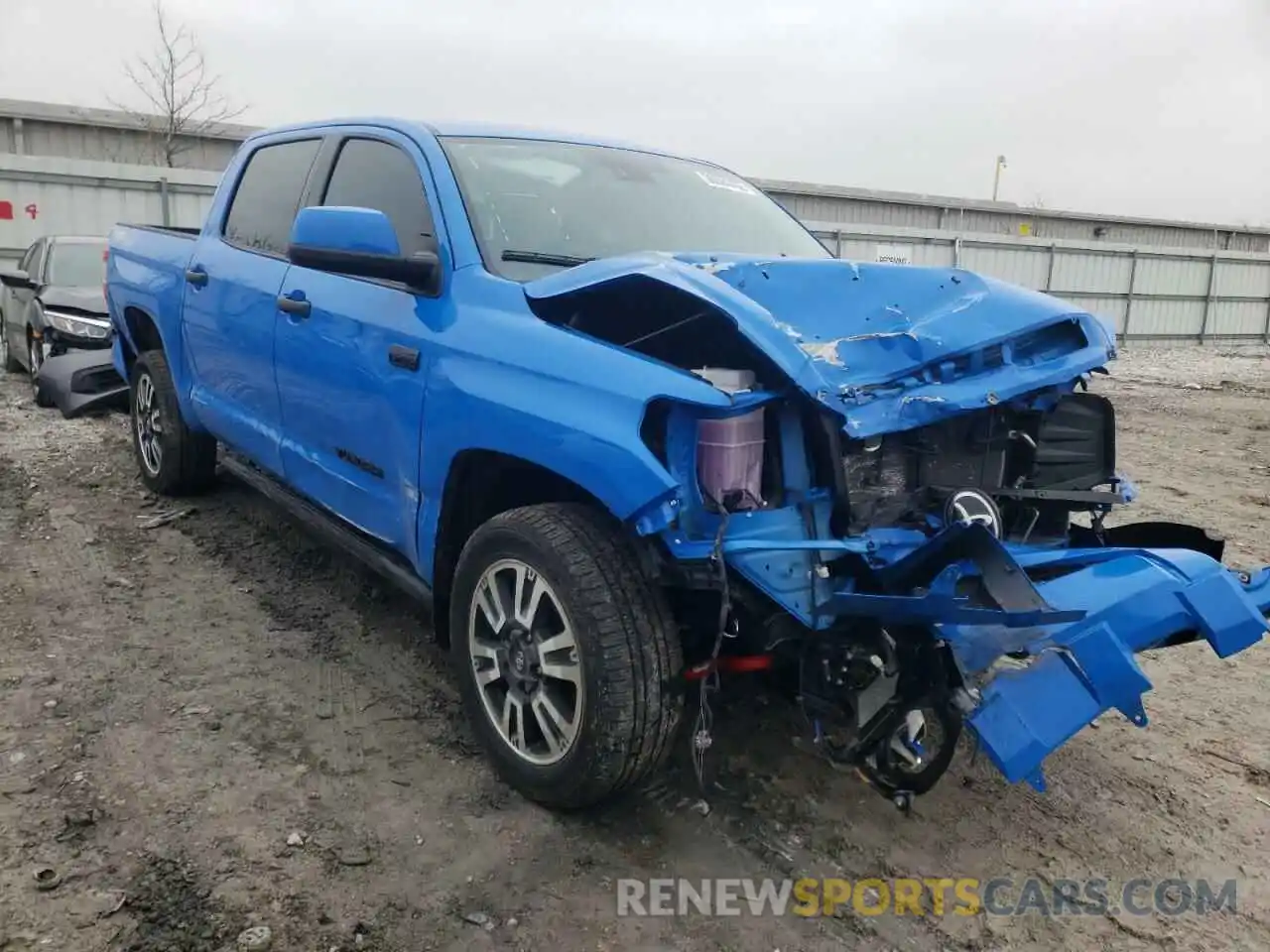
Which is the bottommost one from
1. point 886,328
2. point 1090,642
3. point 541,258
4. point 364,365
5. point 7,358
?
point 7,358

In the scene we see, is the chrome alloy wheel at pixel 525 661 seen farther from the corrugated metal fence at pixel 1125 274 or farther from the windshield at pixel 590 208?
the corrugated metal fence at pixel 1125 274

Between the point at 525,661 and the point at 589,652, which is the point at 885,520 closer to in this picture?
the point at 589,652

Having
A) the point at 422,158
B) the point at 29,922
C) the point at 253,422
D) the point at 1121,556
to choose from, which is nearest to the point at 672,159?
the point at 422,158

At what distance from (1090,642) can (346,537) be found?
270 centimetres

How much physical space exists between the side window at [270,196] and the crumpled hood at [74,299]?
5.56 m

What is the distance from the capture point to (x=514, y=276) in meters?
3.12

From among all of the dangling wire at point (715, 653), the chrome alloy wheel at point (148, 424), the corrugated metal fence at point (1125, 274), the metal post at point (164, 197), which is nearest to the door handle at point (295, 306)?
the dangling wire at point (715, 653)

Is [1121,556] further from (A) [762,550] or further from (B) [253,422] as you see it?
(B) [253,422]

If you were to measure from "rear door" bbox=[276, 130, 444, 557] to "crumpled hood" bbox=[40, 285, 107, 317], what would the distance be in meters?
6.59

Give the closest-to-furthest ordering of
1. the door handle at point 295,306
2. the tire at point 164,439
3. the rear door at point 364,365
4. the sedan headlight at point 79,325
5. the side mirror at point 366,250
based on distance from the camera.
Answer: the side mirror at point 366,250, the rear door at point 364,365, the door handle at point 295,306, the tire at point 164,439, the sedan headlight at point 79,325

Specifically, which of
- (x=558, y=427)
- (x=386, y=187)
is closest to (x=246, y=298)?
(x=386, y=187)

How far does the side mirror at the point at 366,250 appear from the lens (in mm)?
3123

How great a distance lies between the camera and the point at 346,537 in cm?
388
